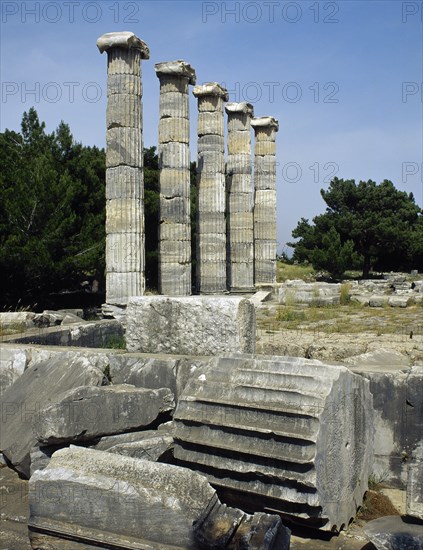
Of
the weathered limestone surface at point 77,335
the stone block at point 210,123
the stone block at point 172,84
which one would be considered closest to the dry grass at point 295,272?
the stone block at point 210,123

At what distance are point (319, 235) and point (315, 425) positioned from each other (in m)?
37.0

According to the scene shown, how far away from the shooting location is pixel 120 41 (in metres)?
14.9

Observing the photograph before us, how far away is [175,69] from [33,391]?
1374 centimetres

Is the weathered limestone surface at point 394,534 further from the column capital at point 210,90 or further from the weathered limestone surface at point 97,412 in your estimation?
the column capital at point 210,90

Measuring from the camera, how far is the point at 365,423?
4.23m

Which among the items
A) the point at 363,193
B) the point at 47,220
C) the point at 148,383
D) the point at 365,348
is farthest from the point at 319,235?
the point at 148,383

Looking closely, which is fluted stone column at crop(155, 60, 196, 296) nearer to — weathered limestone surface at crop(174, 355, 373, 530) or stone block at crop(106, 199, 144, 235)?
stone block at crop(106, 199, 144, 235)

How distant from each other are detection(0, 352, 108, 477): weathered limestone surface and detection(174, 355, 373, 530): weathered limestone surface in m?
1.24

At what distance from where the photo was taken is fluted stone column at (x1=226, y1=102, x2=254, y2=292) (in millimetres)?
22734

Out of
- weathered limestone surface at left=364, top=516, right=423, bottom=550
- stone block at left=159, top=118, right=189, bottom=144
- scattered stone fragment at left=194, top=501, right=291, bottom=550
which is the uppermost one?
stone block at left=159, top=118, right=189, bottom=144

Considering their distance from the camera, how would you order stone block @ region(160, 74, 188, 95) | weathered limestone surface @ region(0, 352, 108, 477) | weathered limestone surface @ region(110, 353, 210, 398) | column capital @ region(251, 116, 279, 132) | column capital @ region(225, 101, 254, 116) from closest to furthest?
weathered limestone surface @ region(0, 352, 108, 477), weathered limestone surface @ region(110, 353, 210, 398), stone block @ region(160, 74, 188, 95), column capital @ region(225, 101, 254, 116), column capital @ region(251, 116, 279, 132)

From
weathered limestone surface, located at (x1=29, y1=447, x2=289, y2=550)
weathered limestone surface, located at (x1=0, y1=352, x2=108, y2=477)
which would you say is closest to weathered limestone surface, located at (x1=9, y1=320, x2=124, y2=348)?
weathered limestone surface, located at (x1=0, y1=352, x2=108, y2=477)

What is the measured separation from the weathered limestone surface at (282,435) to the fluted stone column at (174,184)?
528 inches

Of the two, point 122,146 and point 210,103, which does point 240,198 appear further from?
point 122,146
